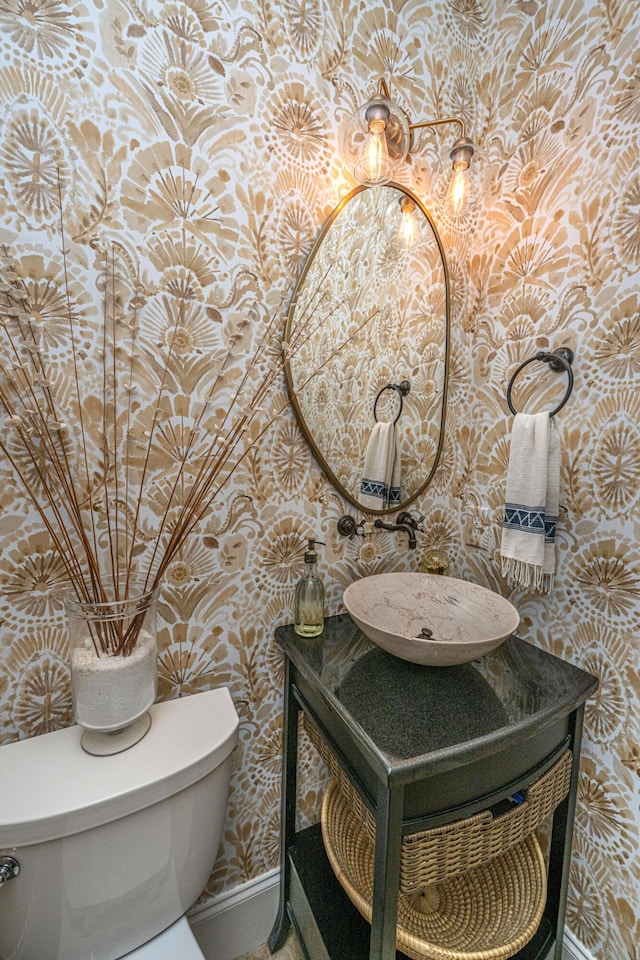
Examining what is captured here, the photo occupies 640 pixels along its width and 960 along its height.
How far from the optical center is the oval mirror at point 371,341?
3.35 feet

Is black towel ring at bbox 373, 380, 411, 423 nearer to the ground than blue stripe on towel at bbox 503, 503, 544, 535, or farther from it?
farther from it

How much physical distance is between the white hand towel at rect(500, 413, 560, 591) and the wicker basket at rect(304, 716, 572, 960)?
403mm

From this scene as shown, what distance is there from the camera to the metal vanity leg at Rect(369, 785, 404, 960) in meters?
0.66

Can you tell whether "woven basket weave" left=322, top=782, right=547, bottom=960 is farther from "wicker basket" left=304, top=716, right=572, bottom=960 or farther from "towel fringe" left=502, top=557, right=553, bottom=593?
"towel fringe" left=502, top=557, right=553, bottom=593

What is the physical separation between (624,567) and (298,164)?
119 cm

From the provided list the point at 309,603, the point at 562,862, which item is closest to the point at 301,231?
the point at 309,603

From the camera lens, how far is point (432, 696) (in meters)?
0.85

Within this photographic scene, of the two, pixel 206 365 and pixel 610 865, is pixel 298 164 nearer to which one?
pixel 206 365

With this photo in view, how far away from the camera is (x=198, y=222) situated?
34.5 inches

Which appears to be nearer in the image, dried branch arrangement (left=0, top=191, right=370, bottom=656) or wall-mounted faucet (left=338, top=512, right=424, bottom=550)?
dried branch arrangement (left=0, top=191, right=370, bottom=656)

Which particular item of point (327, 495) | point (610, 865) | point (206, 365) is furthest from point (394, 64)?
point (610, 865)

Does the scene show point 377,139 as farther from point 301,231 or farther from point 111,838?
point 111,838

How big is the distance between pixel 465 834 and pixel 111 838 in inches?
24.3

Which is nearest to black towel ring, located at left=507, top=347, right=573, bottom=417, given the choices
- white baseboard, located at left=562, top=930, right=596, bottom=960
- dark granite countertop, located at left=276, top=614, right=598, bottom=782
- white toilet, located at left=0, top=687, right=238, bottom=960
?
dark granite countertop, located at left=276, top=614, right=598, bottom=782
